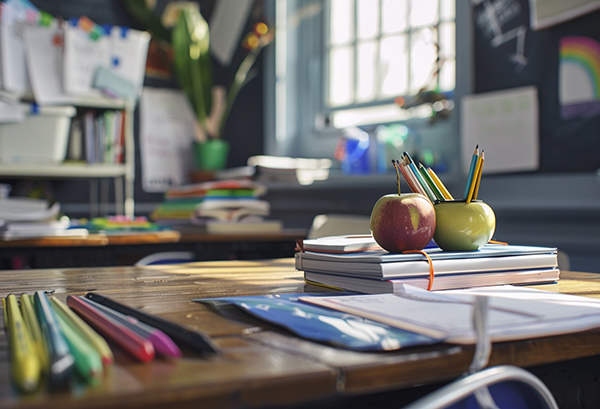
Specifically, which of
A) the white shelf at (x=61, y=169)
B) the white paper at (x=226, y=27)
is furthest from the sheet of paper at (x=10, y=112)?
the white paper at (x=226, y=27)

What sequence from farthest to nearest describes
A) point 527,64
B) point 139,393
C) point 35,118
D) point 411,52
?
point 411,52 < point 35,118 < point 527,64 < point 139,393

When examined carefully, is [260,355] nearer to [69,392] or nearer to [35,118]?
[69,392]

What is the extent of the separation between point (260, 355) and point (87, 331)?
0.14m

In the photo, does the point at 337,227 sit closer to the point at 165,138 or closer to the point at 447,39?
the point at 447,39

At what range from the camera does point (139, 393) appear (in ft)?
1.25

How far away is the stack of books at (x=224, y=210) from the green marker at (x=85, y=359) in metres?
2.14

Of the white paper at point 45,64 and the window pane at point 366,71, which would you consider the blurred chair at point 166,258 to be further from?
the window pane at point 366,71

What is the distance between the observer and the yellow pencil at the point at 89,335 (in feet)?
1.42

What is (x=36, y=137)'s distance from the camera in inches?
108

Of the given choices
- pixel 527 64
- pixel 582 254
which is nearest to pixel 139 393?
pixel 582 254

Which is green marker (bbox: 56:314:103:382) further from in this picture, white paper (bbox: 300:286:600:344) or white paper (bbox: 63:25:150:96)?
white paper (bbox: 63:25:150:96)

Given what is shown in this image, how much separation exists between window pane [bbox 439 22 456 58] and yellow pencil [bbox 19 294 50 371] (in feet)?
7.94

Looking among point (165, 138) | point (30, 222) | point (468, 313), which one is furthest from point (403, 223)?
point (165, 138)

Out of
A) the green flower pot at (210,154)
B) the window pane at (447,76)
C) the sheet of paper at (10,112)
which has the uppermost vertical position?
the window pane at (447,76)
